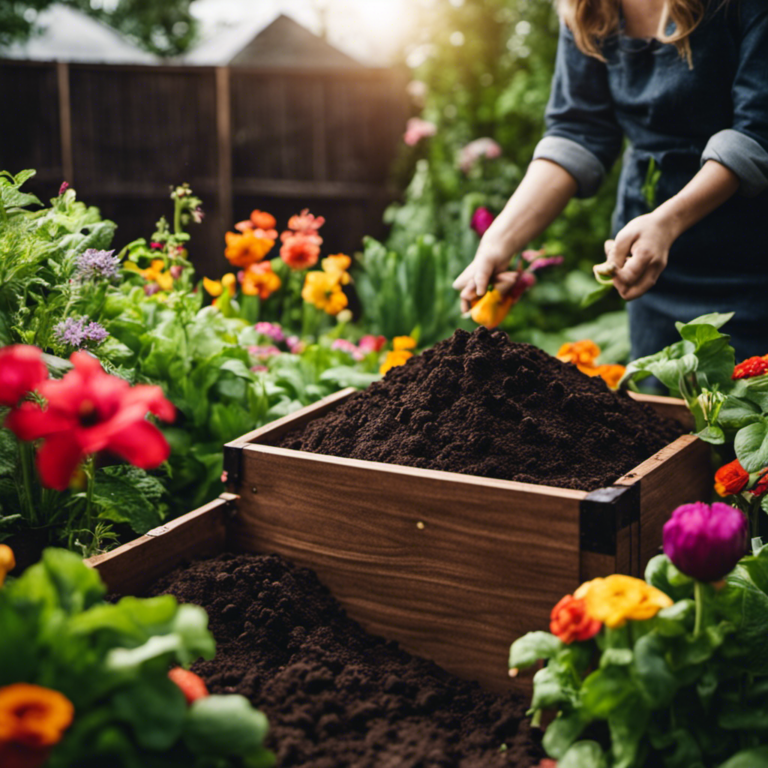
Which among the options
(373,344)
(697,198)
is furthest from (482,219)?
(697,198)

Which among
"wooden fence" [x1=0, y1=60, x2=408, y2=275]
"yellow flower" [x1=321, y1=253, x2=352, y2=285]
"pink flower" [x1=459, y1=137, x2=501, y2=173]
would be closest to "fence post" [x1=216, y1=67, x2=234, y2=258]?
"wooden fence" [x1=0, y1=60, x2=408, y2=275]

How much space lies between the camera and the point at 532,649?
77 cm

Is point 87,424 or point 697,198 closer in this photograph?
point 87,424

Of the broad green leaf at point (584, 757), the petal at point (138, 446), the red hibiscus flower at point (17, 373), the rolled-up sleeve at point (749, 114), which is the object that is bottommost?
the broad green leaf at point (584, 757)

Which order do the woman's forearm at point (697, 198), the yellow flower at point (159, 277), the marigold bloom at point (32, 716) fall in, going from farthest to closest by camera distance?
the yellow flower at point (159, 277) < the woman's forearm at point (697, 198) < the marigold bloom at point (32, 716)

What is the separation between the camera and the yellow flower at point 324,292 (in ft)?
7.39

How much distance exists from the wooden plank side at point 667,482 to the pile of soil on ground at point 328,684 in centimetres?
30

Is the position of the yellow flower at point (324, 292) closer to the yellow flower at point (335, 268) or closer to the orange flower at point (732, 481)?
the yellow flower at point (335, 268)

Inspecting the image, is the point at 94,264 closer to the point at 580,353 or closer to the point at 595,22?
the point at 580,353

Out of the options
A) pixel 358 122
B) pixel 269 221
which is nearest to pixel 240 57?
pixel 358 122

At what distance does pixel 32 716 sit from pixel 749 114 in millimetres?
1485

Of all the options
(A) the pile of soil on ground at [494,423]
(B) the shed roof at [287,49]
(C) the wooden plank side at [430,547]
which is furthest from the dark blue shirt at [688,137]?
(B) the shed roof at [287,49]

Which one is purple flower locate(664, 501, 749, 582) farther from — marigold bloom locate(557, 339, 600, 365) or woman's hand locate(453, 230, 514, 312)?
A: marigold bloom locate(557, 339, 600, 365)

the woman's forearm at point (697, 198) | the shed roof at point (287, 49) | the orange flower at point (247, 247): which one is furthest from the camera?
the shed roof at point (287, 49)
